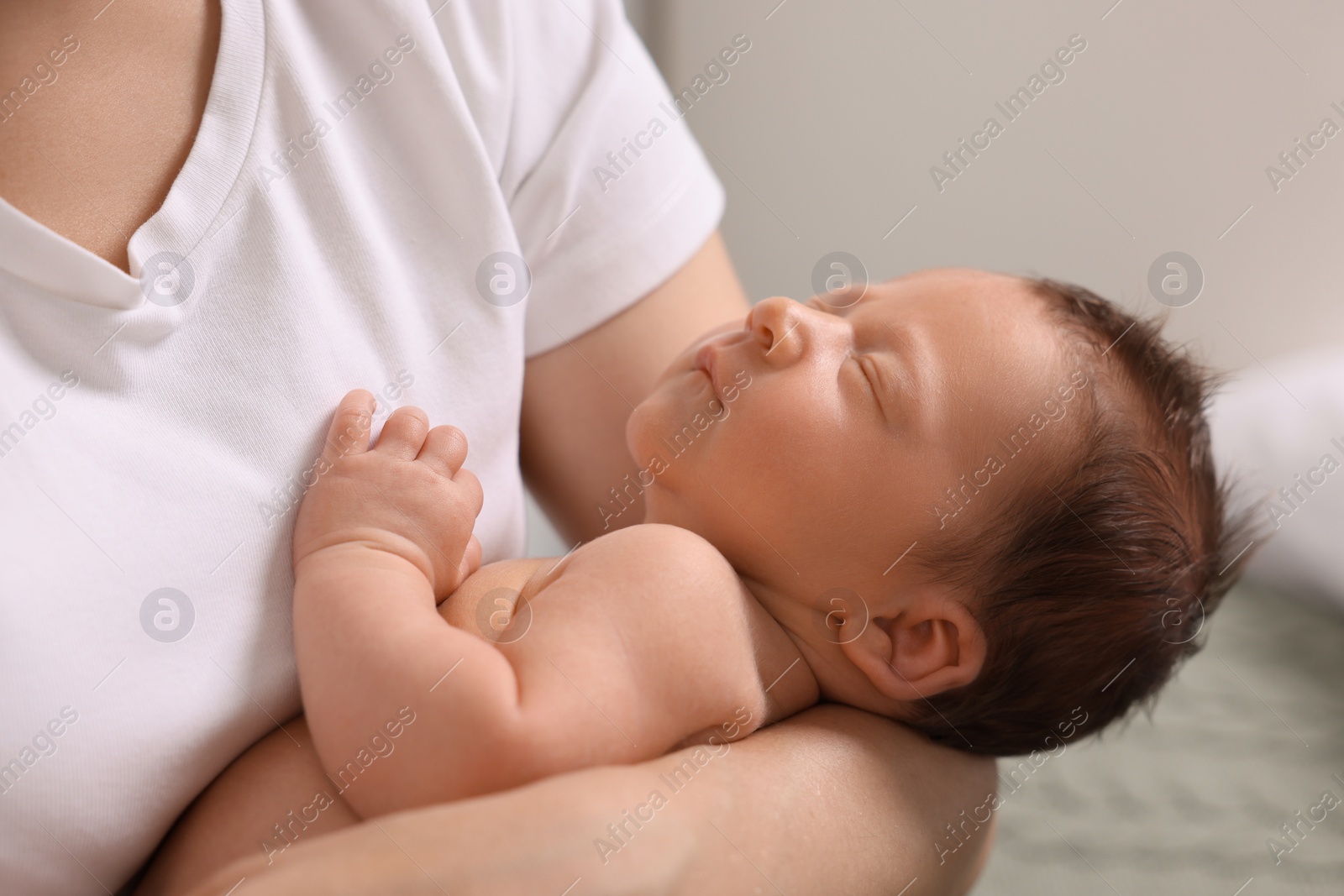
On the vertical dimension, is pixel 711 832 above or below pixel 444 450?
below

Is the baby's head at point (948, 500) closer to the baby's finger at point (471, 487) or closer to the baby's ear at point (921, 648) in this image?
the baby's ear at point (921, 648)

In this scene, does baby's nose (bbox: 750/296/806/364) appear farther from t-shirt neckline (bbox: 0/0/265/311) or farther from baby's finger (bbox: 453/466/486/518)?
t-shirt neckline (bbox: 0/0/265/311)

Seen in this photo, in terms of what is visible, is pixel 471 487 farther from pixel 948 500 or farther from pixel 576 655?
pixel 948 500

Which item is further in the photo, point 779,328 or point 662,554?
point 779,328

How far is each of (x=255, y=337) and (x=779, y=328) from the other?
35 centimetres

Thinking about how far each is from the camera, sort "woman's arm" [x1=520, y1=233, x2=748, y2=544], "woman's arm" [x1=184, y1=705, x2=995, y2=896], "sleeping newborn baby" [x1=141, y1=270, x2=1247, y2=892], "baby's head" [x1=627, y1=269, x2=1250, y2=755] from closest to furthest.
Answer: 1. "woman's arm" [x1=184, y1=705, x2=995, y2=896]
2. "sleeping newborn baby" [x1=141, y1=270, x2=1247, y2=892]
3. "baby's head" [x1=627, y1=269, x2=1250, y2=755]
4. "woman's arm" [x1=520, y1=233, x2=748, y2=544]

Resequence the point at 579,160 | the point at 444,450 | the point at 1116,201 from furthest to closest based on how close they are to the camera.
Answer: the point at 1116,201
the point at 579,160
the point at 444,450

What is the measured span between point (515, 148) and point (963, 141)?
112 cm

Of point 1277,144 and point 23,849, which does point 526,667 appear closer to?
point 23,849

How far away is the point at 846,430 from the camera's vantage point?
2.29 feet

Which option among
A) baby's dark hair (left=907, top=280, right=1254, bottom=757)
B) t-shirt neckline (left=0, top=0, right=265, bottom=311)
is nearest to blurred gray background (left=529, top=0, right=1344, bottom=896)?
baby's dark hair (left=907, top=280, right=1254, bottom=757)

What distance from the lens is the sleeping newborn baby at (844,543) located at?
1.85 feet

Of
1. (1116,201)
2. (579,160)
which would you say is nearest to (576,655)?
(579,160)

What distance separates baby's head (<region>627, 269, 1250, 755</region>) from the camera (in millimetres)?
685
